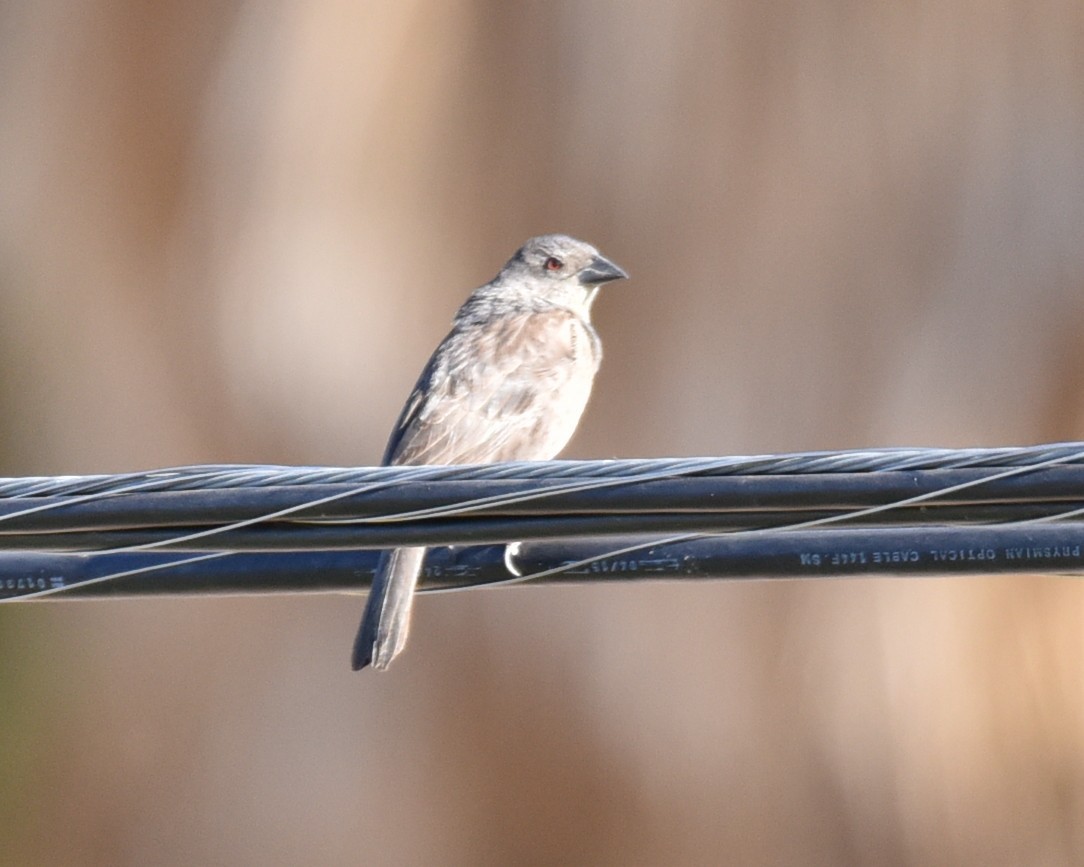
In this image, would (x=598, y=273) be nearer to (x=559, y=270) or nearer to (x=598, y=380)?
(x=559, y=270)

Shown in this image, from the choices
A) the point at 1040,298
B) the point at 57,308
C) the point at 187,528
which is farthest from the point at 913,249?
the point at 187,528

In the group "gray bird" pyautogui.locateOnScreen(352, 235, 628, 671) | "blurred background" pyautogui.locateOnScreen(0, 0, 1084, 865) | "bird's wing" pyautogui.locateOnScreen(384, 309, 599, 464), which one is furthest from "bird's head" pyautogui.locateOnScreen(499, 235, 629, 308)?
"blurred background" pyautogui.locateOnScreen(0, 0, 1084, 865)

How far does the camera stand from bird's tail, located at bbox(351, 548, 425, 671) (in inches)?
179

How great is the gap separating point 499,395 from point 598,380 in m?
5.34

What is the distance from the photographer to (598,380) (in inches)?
486

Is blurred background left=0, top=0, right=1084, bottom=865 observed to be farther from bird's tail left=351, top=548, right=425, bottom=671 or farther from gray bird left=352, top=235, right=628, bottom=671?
bird's tail left=351, top=548, right=425, bottom=671

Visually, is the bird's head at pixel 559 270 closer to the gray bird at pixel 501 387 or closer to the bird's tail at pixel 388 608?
the gray bird at pixel 501 387

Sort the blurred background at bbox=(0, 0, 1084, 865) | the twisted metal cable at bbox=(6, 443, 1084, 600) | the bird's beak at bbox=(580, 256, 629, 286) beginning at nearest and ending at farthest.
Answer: the twisted metal cable at bbox=(6, 443, 1084, 600) → the bird's beak at bbox=(580, 256, 629, 286) → the blurred background at bbox=(0, 0, 1084, 865)

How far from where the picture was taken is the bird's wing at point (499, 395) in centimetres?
675

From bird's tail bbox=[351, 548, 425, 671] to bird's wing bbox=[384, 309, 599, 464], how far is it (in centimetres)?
148

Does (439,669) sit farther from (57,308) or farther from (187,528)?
(187,528)

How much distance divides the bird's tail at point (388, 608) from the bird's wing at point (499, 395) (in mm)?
1475

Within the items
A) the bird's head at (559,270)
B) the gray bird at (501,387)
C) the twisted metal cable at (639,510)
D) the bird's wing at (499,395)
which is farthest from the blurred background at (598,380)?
the twisted metal cable at (639,510)

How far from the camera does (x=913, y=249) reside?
39.7 ft
